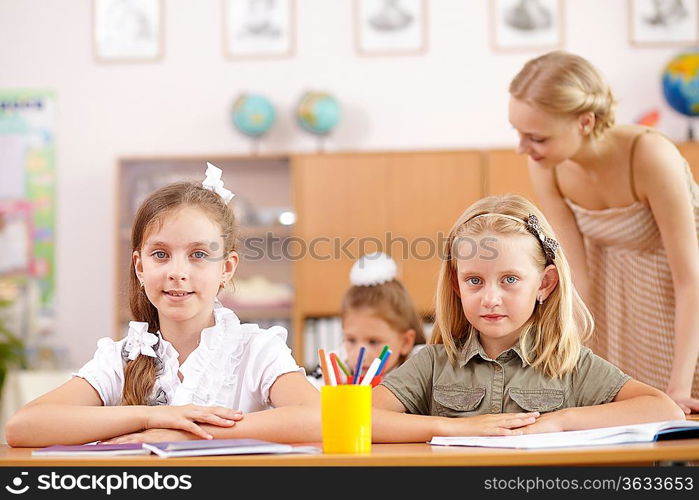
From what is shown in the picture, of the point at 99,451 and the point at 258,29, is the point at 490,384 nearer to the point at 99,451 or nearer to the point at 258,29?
the point at 99,451

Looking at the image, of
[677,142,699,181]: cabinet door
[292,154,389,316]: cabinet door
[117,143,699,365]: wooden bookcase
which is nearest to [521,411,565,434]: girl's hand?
[117,143,699,365]: wooden bookcase

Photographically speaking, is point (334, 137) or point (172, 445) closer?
point (172, 445)

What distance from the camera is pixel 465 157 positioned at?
15.9 feet

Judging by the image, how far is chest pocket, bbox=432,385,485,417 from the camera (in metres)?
1.69

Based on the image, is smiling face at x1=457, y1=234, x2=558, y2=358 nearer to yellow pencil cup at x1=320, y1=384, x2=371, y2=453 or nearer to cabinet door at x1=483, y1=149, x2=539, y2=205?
yellow pencil cup at x1=320, y1=384, x2=371, y2=453

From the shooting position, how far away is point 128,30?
526cm

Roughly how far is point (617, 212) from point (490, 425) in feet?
3.87

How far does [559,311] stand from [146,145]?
3.89 m

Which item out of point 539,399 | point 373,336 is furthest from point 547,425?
point 373,336

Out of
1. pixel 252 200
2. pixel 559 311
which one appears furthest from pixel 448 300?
pixel 252 200

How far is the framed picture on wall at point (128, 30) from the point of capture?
17.2 ft
